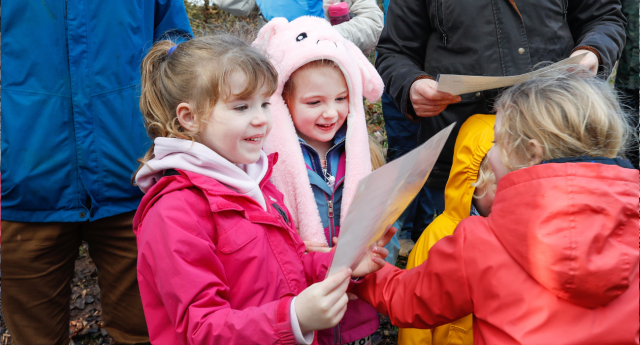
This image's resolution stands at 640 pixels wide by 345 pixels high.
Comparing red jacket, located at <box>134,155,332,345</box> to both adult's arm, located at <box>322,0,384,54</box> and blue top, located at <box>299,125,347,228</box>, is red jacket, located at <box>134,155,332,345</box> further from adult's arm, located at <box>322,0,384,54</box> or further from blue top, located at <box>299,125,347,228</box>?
adult's arm, located at <box>322,0,384,54</box>

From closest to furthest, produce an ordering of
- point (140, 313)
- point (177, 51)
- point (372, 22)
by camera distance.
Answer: point (177, 51) → point (140, 313) → point (372, 22)

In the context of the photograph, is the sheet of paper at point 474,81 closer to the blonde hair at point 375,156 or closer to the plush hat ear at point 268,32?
the blonde hair at point 375,156

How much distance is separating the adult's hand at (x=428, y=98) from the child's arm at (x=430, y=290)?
744mm

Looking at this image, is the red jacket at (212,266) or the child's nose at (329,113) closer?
the red jacket at (212,266)

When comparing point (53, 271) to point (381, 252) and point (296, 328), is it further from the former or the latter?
point (381, 252)

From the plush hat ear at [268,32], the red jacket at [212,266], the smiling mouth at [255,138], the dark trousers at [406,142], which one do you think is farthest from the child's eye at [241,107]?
the dark trousers at [406,142]

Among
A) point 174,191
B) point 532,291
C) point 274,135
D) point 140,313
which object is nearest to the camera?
point 532,291

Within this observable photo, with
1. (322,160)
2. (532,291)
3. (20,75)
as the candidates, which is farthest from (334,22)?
(532,291)

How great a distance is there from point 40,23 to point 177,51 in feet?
2.40

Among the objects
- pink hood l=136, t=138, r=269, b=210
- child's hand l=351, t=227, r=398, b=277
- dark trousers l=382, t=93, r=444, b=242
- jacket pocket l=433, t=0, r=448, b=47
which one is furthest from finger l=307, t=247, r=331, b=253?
dark trousers l=382, t=93, r=444, b=242

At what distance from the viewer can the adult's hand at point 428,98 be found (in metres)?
2.01

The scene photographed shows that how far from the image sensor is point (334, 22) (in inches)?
142

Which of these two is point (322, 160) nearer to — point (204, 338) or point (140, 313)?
point (204, 338)

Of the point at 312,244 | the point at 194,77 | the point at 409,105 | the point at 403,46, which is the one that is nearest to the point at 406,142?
the point at 403,46
